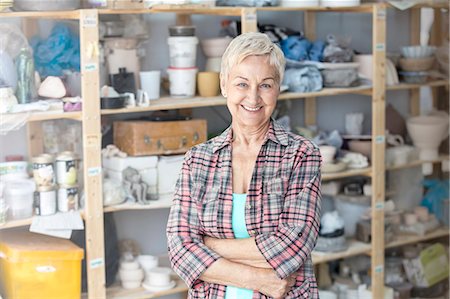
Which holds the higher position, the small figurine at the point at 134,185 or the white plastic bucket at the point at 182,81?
the white plastic bucket at the point at 182,81

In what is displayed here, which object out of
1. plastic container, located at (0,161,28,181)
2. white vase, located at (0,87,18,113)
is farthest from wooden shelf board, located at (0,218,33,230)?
white vase, located at (0,87,18,113)

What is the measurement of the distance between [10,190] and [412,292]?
2235mm

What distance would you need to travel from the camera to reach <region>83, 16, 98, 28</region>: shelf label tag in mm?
2990

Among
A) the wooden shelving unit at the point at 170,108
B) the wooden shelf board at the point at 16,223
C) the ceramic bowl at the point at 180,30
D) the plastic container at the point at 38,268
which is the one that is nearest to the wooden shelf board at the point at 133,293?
the wooden shelving unit at the point at 170,108

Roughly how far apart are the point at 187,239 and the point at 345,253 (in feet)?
6.32

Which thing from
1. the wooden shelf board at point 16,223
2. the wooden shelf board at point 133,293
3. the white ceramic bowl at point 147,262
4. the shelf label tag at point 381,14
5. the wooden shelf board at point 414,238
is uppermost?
the shelf label tag at point 381,14

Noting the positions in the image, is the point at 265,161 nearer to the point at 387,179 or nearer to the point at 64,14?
the point at 64,14

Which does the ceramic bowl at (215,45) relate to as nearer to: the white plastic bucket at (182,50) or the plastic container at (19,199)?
the white plastic bucket at (182,50)

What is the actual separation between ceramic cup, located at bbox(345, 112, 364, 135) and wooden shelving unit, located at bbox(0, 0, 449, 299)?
179mm

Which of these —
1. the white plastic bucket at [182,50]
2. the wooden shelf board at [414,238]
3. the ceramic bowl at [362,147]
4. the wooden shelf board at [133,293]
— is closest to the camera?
the wooden shelf board at [133,293]

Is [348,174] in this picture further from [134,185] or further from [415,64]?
[134,185]

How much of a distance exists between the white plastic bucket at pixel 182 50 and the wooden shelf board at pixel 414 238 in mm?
1426

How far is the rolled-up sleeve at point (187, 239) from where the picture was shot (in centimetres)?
199

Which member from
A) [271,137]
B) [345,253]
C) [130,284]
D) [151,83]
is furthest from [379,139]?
[271,137]
